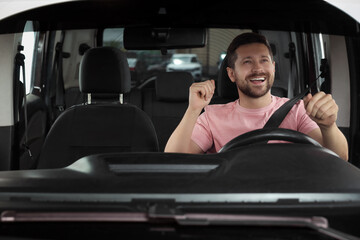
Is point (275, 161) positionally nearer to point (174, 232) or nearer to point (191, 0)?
point (174, 232)

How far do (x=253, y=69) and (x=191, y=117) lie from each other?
0.29 meters

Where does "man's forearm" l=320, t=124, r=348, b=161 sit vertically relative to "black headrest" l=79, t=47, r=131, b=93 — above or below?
below

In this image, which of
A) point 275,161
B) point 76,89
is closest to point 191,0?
point 275,161

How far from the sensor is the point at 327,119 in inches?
69.1

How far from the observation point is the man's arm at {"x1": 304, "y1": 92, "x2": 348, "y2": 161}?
171 centimetres

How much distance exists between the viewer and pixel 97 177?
128cm

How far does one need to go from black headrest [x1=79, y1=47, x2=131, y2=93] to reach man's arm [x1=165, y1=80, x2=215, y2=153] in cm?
41

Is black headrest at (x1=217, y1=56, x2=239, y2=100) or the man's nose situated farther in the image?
black headrest at (x1=217, y1=56, x2=239, y2=100)

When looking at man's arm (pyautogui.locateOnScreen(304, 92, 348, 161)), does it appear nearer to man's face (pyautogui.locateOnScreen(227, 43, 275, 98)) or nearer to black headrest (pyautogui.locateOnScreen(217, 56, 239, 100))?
man's face (pyautogui.locateOnScreen(227, 43, 275, 98))

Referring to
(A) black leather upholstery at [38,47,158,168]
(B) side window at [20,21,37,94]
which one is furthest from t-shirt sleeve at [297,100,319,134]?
(B) side window at [20,21,37,94]

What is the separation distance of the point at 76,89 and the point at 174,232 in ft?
7.55

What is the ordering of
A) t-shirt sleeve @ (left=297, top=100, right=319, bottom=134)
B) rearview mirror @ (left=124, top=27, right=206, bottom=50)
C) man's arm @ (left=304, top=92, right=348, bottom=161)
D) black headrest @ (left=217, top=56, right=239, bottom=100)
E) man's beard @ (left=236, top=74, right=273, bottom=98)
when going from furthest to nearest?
black headrest @ (left=217, top=56, right=239, bottom=100) → man's beard @ (left=236, top=74, right=273, bottom=98) → t-shirt sleeve @ (left=297, top=100, right=319, bottom=134) → rearview mirror @ (left=124, top=27, right=206, bottom=50) → man's arm @ (left=304, top=92, right=348, bottom=161)

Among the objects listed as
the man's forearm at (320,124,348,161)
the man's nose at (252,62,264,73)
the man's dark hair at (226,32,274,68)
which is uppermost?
the man's dark hair at (226,32,274,68)

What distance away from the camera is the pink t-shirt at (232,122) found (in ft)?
6.82
